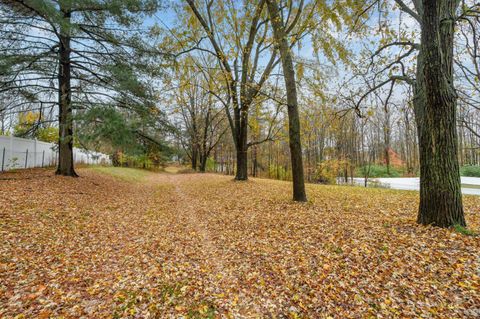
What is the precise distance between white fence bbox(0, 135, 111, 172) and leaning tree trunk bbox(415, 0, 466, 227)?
11.1 meters

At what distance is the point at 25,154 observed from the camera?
1205 centimetres

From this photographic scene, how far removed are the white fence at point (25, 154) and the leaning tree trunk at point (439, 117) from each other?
1115 centimetres

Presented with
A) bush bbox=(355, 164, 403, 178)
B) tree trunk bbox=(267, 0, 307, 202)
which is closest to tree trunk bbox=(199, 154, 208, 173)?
bush bbox=(355, 164, 403, 178)

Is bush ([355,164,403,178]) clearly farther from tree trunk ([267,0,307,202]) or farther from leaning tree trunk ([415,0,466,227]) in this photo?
leaning tree trunk ([415,0,466,227])

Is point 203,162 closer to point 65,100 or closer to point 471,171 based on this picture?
point 65,100

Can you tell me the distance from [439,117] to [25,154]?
17035mm

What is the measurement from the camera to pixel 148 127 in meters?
9.79

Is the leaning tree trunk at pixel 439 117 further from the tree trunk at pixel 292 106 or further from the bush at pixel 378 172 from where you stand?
the bush at pixel 378 172

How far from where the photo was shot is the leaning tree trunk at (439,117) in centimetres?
380

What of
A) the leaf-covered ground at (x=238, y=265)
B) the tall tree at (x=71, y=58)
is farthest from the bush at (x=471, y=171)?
the tall tree at (x=71, y=58)

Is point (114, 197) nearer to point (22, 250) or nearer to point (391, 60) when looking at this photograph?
point (22, 250)

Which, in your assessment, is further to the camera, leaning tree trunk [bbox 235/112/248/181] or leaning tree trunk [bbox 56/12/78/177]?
leaning tree trunk [bbox 235/112/248/181]

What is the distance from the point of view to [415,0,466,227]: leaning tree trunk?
150 inches

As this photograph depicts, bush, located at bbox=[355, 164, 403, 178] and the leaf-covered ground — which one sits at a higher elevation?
bush, located at bbox=[355, 164, 403, 178]
